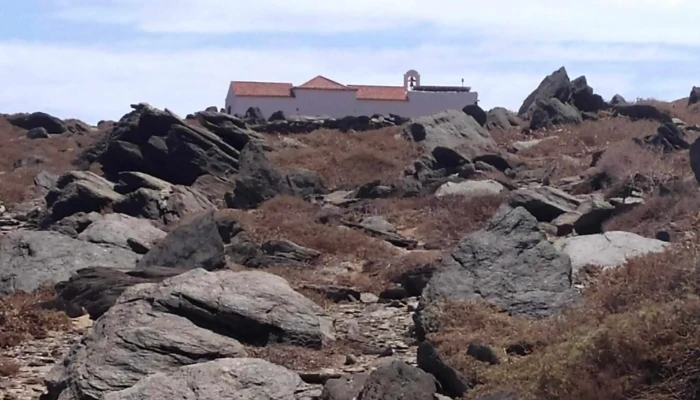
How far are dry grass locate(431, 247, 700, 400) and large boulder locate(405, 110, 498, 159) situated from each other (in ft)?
68.5

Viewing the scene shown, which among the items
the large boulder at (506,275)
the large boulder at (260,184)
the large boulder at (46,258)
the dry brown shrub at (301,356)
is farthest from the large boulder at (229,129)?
the dry brown shrub at (301,356)

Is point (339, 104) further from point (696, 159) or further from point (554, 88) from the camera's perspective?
point (696, 159)

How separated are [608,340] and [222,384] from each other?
2776 millimetres

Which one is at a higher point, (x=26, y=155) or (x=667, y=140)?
(x=667, y=140)

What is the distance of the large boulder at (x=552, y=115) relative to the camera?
3541 cm

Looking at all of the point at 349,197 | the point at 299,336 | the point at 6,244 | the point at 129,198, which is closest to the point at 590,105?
the point at 349,197

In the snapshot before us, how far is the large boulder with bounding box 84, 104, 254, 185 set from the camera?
26562 mm

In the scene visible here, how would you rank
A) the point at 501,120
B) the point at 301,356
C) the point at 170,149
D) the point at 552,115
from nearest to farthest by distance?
the point at 301,356 < the point at 170,149 < the point at 552,115 < the point at 501,120

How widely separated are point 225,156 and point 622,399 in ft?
70.8

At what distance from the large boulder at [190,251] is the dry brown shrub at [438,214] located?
12.9 feet

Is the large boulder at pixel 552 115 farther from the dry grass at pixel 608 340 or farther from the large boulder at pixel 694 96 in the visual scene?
the dry grass at pixel 608 340

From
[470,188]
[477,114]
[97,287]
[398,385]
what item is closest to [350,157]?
[477,114]

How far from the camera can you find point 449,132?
32438mm

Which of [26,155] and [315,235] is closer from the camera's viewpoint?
[315,235]
